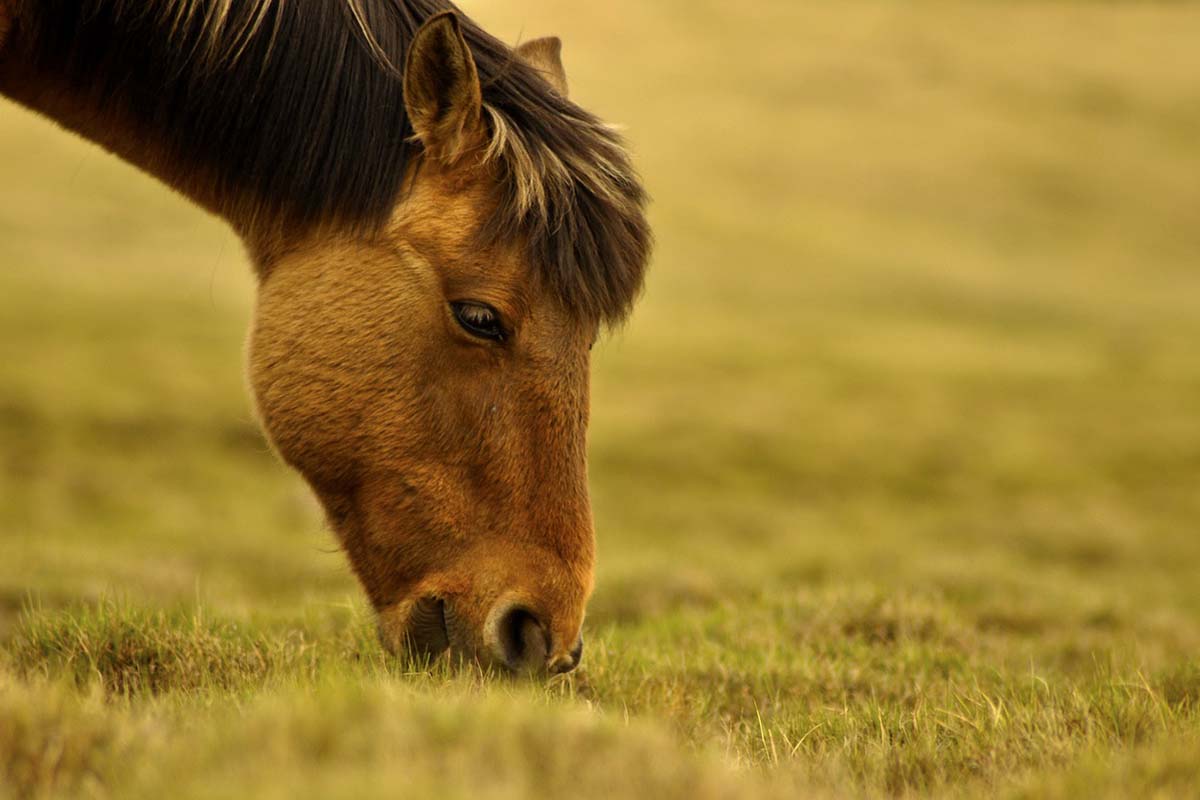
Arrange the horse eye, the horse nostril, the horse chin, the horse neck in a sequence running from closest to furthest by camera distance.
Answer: the horse nostril → the horse chin → the horse eye → the horse neck

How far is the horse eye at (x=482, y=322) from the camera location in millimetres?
3914

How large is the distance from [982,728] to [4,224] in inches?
1252

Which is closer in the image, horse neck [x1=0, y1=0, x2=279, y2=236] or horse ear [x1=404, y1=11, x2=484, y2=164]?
horse ear [x1=404, y1=11, x2=484, y2=164]

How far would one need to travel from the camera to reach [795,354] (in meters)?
26.3

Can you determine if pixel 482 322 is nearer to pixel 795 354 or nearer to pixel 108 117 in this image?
pixel 108 117

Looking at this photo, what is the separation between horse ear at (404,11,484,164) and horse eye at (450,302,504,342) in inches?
21.3

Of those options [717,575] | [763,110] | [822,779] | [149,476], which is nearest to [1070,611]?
[717,575]

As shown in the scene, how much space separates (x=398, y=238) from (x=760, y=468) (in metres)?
16.1

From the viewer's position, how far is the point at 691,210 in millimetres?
40906

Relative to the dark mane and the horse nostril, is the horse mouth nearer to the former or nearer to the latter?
the horse nostril

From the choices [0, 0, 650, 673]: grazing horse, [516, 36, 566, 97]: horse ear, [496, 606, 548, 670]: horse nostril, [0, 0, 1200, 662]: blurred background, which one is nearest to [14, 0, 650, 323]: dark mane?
[0, 0, 650, 673]: grazing horse

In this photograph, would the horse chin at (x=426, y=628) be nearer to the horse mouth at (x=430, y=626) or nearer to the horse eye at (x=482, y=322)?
the horse mouth at (x=430, y=626)

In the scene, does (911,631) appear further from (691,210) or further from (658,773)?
(691,210)

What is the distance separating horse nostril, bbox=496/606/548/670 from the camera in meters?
3.65
